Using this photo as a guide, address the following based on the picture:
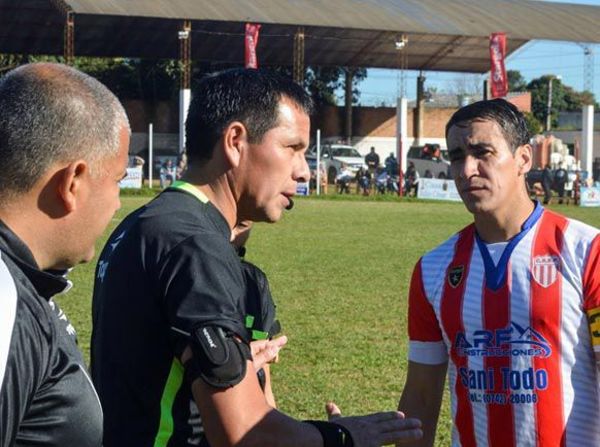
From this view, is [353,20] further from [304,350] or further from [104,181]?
[104,181]

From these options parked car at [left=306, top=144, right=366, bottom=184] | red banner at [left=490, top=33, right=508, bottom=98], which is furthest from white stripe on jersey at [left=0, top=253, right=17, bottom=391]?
parked car at [left=306, top=144, right=366, bottom=184]

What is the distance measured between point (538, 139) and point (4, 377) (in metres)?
48.9

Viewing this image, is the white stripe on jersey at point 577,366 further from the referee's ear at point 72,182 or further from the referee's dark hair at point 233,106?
the referee's ear at point 72,182

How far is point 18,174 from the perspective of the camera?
225cm

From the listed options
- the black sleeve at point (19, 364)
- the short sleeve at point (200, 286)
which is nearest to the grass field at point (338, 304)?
the short sleeve at point (200, 286)

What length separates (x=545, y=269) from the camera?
374 centimetres

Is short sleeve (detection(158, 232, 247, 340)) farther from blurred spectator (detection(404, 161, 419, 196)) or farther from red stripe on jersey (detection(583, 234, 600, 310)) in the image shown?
blurred spectator (detection(404, 161, 419, 196))

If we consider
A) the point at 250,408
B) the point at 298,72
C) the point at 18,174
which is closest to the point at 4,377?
the point at 18,174

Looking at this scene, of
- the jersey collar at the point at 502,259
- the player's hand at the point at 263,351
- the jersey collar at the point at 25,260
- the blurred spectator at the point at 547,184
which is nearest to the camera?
the jersey collar at the point at 25,260

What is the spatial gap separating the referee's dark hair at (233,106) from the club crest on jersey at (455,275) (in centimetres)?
118

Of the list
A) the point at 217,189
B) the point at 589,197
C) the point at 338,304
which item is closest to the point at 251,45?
the point at 589,197

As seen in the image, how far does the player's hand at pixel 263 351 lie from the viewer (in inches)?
115

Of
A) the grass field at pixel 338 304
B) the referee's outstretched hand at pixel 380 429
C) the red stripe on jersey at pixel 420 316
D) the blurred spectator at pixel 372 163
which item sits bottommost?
the grass field at pixel 338 304

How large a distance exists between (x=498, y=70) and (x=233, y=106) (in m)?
41.1
